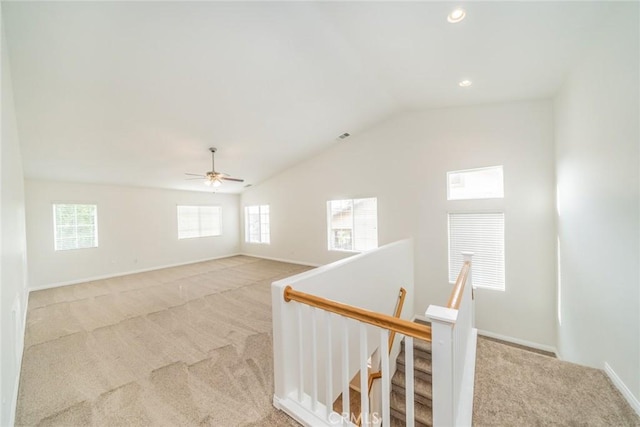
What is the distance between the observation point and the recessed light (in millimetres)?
2260

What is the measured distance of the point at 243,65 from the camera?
314 cm

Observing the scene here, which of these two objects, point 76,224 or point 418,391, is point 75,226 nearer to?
point 76,224

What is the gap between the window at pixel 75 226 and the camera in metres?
5.51

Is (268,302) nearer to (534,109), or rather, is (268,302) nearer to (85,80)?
(85,80)

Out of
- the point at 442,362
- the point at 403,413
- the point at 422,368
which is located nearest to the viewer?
the point at 442,362

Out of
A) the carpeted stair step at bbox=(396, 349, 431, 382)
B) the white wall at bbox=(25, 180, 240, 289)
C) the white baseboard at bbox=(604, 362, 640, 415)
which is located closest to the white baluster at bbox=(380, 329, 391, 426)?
the white baseboard at bbox=(604, 362, 640, 415)

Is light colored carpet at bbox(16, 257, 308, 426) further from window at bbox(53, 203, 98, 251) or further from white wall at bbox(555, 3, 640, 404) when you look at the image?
white wall at bbox(555, 3, 640, 404)

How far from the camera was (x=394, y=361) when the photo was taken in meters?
4.12

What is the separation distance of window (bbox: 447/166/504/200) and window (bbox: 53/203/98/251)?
8.35m

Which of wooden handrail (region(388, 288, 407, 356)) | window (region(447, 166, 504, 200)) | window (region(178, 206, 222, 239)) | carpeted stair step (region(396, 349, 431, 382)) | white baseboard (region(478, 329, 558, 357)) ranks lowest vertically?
carpeted stair step (region(396, 349, 431, 382))

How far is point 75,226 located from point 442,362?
312 inches

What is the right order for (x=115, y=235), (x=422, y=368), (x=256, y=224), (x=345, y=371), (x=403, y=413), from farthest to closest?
(x=256, y=224), (x=115, y=235), (x=422, y=368), (x=403, y=413), (x=345, y=371)

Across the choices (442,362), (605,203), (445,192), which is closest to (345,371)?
(442,362)

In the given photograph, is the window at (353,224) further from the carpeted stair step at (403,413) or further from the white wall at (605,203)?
the white wall at (605,203)
